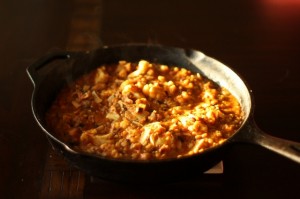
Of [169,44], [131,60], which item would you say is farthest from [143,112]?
[169,44]

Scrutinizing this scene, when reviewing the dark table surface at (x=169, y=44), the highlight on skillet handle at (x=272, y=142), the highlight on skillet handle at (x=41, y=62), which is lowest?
the dark table surface at (x=169, y=44)

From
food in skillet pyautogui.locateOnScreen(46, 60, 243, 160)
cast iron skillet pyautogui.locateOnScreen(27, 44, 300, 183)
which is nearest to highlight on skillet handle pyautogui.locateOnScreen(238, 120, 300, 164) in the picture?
cast iron skillet pyautogui.locateOnScreen(27, 44, 300, 183)

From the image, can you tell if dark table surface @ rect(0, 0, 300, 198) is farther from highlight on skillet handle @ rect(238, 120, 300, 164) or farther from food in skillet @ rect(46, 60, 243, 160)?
highlight on skillet handle @ rect(238, 120, 300, 164)

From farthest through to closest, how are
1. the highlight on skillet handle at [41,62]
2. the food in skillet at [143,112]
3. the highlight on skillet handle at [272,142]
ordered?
the highlight on skillet handle at [41,62] < the food in skillet at [143,112] < the highlight on skillet handle at [272,142]

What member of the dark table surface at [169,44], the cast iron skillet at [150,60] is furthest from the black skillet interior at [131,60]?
the dark table surface at [169,44]

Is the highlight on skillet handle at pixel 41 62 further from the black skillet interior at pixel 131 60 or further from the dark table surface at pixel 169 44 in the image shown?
the dark table surface at pixel 169 44

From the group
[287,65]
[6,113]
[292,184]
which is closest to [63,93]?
[6,113]
